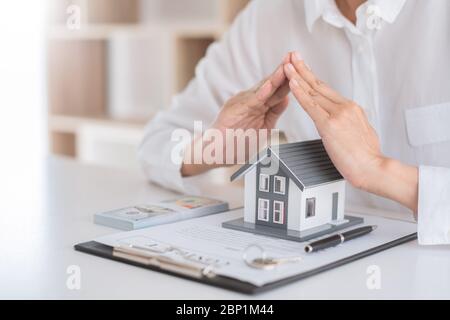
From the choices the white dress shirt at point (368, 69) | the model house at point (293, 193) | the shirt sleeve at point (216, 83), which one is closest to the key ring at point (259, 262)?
the model house at point (293, 193)

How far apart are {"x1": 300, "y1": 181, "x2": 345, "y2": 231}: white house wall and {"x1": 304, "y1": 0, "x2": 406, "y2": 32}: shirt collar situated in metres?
0.38

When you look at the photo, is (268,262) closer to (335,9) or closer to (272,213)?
(272,213)

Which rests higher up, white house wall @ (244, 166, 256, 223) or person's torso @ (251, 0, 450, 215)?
person's torso @ (251, 0, 450, 215)

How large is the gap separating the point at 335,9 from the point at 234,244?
0.61m

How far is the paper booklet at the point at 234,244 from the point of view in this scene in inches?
31.6

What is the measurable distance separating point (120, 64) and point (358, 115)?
7.89 ft

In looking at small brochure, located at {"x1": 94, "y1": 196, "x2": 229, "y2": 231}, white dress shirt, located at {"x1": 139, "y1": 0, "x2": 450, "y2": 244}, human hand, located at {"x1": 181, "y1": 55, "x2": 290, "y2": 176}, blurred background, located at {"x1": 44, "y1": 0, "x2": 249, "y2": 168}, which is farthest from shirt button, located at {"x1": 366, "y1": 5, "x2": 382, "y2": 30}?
blurred background, located at {"x1": 44, "y1": 0, "x2": 249, "y2": 168}

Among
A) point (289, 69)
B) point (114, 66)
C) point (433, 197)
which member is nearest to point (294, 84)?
point (289, 69)

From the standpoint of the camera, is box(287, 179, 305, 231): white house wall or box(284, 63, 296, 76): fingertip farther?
box(284, 63, 296, 76): fingertip

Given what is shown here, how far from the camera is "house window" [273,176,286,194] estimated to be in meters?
0.98

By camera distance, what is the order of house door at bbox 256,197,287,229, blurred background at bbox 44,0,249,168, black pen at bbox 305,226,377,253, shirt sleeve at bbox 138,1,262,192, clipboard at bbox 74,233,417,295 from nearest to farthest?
1. clipboard at bbox 74,233,417,295
2. black pen at bbox 305,226,377,253
3. house door at bbox 256,197,287,229
4. shirt sleeve at bbox 138,1,262,192
5. blurred background at bbox 44,0,249,168

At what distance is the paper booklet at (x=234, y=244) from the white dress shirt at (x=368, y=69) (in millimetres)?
249

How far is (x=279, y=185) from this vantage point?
987 millimetres

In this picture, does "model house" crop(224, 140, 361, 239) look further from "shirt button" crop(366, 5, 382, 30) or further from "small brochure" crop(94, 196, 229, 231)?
"shirt button" crop(366, 5, 382, 30)
